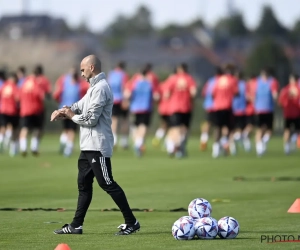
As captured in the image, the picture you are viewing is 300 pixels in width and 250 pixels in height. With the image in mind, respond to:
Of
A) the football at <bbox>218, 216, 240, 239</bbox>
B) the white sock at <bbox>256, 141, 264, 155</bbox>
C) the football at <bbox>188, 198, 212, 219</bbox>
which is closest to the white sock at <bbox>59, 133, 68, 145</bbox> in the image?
the white sock at <bbox>256, 141, 264, 155</bbox>

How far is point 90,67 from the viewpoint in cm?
1227

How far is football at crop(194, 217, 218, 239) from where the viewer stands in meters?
11.8

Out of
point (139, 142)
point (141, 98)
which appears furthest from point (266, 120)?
point (139, 142)

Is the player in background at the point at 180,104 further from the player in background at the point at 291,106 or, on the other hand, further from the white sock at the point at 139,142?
the player in background at the point at 291,106

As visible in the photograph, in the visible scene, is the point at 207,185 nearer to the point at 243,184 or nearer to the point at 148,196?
the point at 243,184

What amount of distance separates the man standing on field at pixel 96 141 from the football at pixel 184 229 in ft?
2.37

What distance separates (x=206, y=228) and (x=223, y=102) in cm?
1806

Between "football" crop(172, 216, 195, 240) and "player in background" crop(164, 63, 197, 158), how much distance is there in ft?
57.7

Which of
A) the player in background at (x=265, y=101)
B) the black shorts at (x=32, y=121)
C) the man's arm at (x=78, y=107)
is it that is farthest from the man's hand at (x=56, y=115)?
the player in background at (x=265, y=101)

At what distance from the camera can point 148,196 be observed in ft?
57.6

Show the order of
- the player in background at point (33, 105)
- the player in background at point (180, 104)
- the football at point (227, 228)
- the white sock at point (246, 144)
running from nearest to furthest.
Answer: the football at point (227, 228) → the player in background at point (180, 104) → the player in background at point (33, 105) → the white sock at point (246, 144)

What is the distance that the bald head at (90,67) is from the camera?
1226cm

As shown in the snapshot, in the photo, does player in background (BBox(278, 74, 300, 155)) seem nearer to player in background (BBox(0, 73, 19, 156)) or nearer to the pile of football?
player in background (BBox(0, 73, 19, 156))

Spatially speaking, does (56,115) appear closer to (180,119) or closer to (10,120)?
(180,119)
